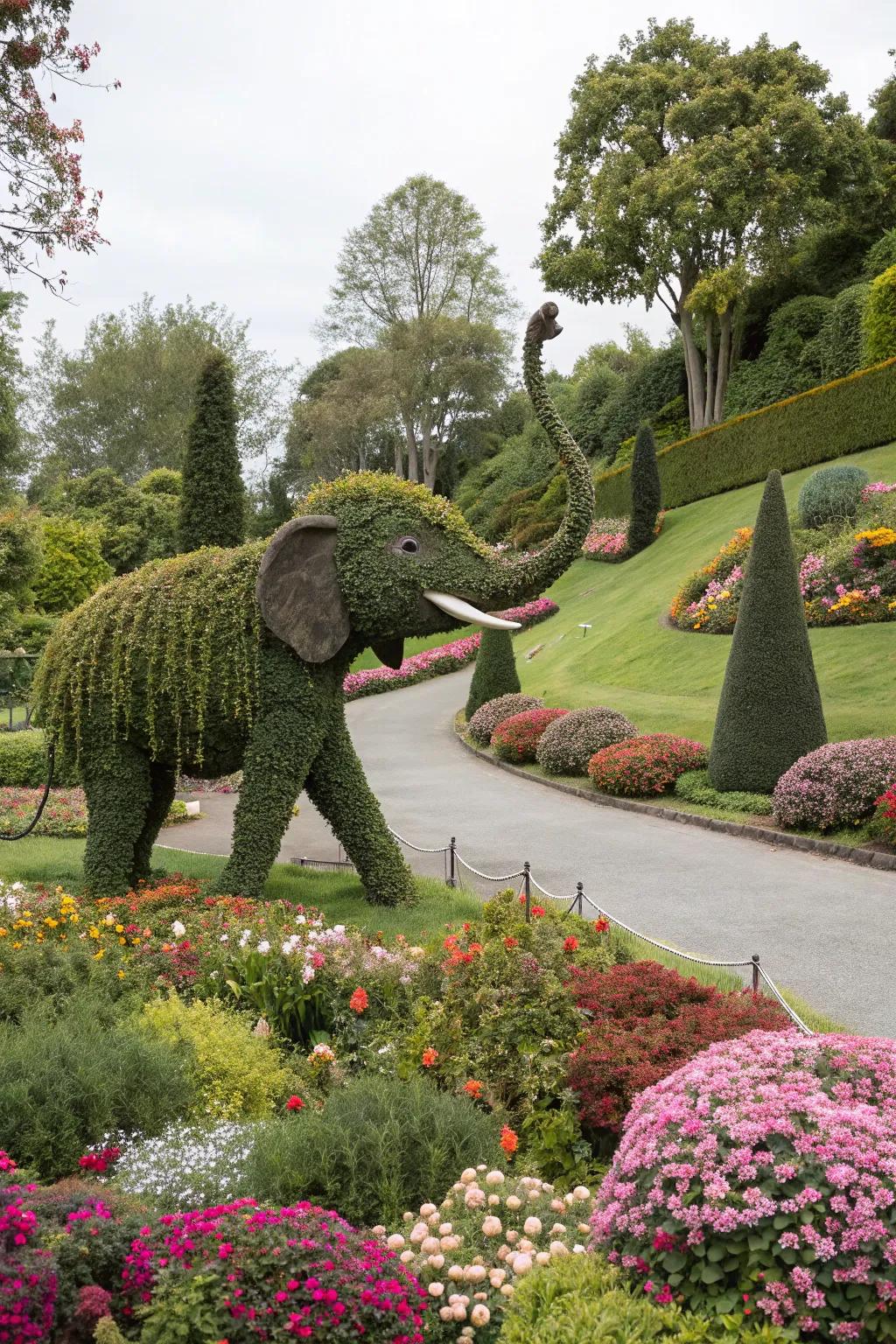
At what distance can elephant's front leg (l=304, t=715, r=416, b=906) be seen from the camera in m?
8.33

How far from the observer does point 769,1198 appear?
3059 mm

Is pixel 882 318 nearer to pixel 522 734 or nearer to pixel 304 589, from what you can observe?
pixel 522 734

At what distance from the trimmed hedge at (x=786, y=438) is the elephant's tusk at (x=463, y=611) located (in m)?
23.6

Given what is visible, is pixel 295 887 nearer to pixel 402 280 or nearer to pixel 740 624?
pixel 740 624

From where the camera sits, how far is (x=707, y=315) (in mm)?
37656

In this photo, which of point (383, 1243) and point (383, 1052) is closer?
point (383, 1243)

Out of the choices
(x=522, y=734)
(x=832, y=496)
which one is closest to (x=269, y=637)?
(x=522, y=734)

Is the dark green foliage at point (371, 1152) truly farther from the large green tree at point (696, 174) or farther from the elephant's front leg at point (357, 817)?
the large green tree at point (696, 174)

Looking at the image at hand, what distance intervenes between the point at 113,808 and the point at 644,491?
29356 millimetres

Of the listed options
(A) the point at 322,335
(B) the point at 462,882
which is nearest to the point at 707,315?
(A) the point at 322,335

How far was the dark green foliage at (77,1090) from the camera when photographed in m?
4.12

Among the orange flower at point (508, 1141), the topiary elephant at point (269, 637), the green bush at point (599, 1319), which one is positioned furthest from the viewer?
the topiary elephant at point (269, 637)

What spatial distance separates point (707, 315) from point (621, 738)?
25.3 m

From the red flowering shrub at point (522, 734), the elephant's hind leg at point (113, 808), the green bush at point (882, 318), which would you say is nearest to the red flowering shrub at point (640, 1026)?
the elephant's hind leg at point (113, 808)
